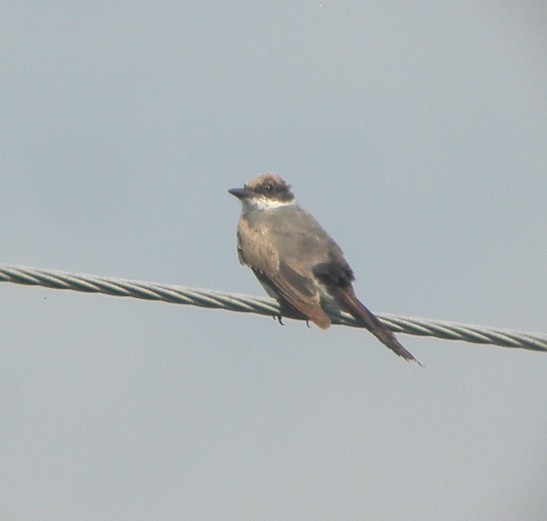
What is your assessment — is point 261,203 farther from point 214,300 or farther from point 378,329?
point 214,300

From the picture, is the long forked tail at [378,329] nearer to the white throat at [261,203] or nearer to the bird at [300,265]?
the bird at [300,265]

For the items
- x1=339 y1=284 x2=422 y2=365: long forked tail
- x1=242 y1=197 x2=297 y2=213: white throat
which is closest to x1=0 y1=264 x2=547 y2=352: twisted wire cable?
x1=339 y1=284 x2=422 y2=365: long forked tail

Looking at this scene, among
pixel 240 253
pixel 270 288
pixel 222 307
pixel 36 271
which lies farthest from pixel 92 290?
pixel 240 253

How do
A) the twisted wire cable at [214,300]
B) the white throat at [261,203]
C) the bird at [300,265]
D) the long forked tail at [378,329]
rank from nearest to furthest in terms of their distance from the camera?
the twisted wire cable at [214,300] → the long forked tail at [378,329] → the bird at [300,265] → the white throat at [261,203]

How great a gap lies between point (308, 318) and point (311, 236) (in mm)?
1392

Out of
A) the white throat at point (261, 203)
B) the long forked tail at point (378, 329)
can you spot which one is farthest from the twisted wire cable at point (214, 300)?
the white throat at point (261, 203)

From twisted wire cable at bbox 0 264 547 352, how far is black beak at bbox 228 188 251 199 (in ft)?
13.7

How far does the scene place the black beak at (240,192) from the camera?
450 inches

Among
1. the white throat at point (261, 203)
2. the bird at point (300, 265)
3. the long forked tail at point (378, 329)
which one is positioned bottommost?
the long forked tail at point (378, 329)

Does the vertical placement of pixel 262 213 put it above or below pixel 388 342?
above

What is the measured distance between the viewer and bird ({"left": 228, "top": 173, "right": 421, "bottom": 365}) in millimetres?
8719

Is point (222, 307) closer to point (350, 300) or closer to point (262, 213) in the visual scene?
point (350, 300)

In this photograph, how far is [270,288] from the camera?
968 centimetres

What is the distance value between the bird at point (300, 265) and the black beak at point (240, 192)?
156 mm
